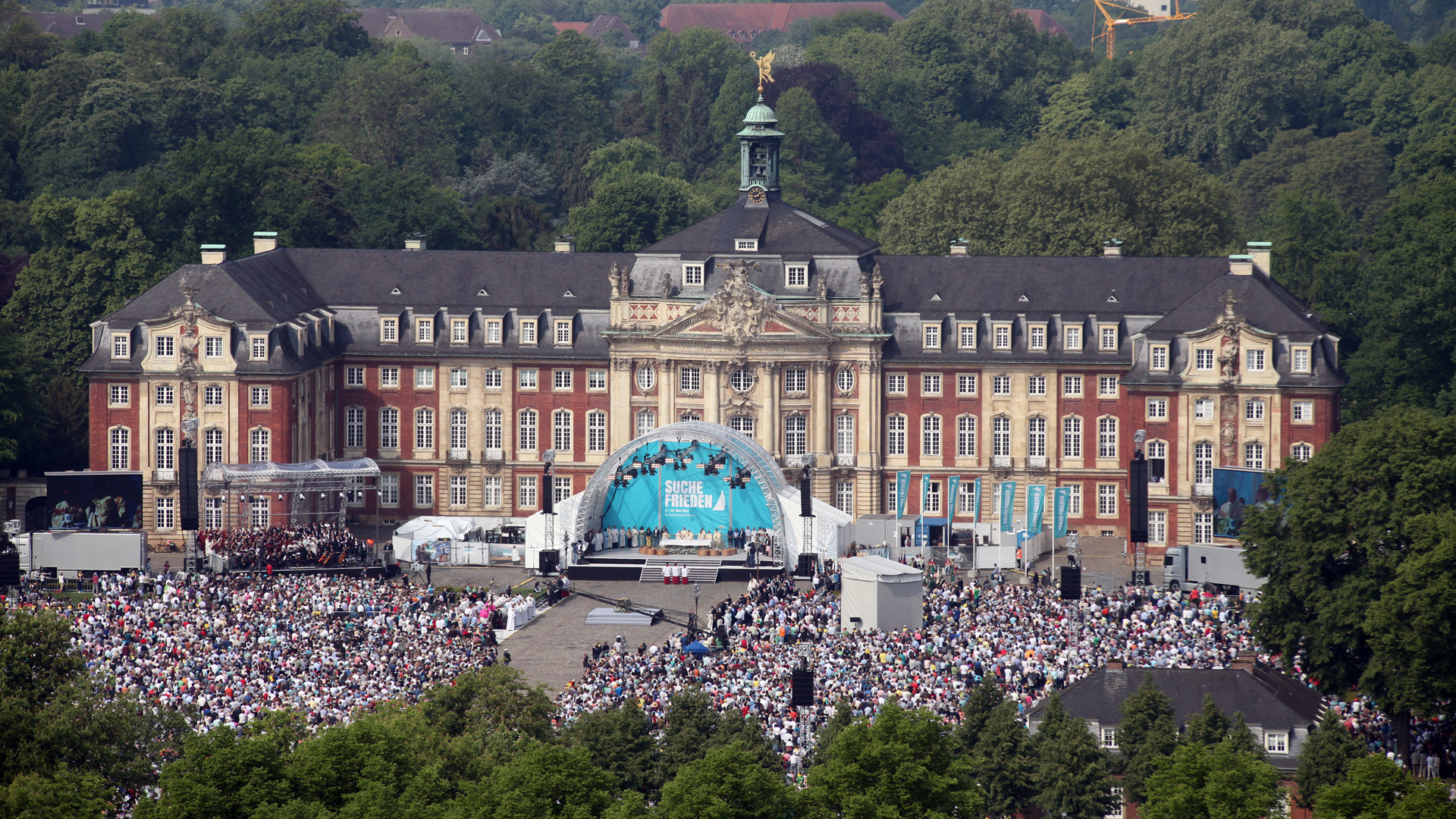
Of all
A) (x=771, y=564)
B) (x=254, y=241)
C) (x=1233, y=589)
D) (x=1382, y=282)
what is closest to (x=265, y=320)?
(x=254, y=241)

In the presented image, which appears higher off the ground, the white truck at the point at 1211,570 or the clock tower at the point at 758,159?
the clock tower at the point at 758,159

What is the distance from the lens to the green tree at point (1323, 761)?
82.6m

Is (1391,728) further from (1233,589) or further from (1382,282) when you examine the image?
(1382,282)

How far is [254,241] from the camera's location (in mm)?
139375

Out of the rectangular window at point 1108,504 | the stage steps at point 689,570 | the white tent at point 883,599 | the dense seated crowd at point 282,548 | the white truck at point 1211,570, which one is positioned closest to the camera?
the white tent at point 883,599

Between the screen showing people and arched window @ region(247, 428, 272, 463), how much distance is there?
18.6 feet

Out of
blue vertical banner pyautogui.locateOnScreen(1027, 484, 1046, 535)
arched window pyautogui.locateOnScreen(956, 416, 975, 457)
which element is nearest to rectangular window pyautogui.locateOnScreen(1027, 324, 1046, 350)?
arched window pyautogui.locateOnScreen(956, 416, 975, 457)

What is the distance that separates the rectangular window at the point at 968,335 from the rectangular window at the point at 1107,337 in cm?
584

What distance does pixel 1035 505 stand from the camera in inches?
4961

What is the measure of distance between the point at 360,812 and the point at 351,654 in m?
23.4

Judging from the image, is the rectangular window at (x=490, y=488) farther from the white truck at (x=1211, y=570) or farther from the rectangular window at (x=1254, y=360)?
the rectangular window at (x=1254, y=360)

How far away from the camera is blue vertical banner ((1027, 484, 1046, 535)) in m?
124

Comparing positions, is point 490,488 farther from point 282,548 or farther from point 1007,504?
point 1007,504

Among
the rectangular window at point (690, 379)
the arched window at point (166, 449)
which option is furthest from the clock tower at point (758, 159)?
the arched window at point (166, 449)
